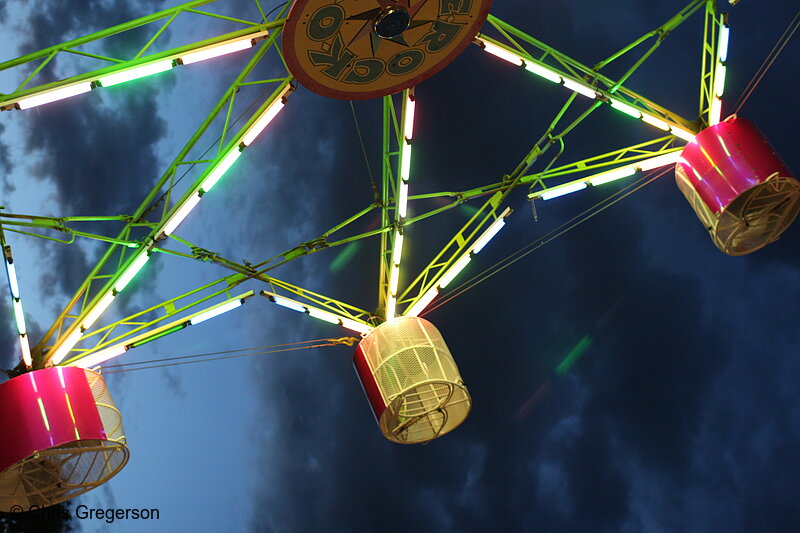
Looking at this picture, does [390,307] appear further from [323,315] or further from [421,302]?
[323,315]

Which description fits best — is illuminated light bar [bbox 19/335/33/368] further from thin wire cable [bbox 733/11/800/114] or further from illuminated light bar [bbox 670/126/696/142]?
thin wire cable [bbox 733/11/800/114]

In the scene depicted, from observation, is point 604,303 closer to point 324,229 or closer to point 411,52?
point 324,229

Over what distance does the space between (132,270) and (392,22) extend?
718 centimetres

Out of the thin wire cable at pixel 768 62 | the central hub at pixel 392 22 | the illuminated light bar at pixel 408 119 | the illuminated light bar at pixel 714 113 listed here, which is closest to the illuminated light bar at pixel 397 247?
the illuminated light bar at pixel 408 119

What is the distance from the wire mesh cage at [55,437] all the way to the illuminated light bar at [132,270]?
1844mm

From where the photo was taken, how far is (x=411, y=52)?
15.2 m

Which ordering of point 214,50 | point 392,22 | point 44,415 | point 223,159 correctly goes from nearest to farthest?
point 392,22 < point 214,50 < point 44,415 < point 223,159

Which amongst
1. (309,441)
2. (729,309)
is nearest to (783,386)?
(729,309)

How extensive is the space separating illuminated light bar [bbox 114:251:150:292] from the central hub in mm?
6442

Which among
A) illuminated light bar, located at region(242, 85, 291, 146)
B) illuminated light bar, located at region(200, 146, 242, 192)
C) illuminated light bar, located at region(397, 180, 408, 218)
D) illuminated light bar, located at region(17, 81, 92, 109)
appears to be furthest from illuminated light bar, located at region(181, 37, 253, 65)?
illuminated light bar, located at region(397, 180, 408, 218)

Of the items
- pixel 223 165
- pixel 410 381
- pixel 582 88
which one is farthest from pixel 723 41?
pixel 223 165

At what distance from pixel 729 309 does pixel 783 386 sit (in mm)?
3414

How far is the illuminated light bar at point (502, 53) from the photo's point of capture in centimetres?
Answer: 1666

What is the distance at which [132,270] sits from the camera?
16984 millimetres
